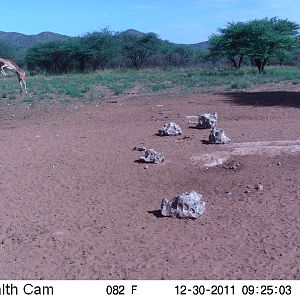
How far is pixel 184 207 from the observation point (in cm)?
616

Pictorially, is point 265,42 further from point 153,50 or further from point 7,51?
point 7,51

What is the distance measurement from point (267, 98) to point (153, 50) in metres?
38.3

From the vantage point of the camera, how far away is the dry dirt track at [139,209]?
16.7 feet

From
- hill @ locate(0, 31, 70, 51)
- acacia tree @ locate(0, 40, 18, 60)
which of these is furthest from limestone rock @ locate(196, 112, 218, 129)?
hill @ locate(0, 31, 70, 51)

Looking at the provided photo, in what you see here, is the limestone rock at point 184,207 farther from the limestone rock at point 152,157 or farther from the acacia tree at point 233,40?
the acacia tree at point 233,40

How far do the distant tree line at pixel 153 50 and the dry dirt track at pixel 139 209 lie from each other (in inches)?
1031

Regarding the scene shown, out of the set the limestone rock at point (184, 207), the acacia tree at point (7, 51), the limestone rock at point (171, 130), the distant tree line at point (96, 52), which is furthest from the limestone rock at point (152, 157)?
the acacia tree at point (7, 51)

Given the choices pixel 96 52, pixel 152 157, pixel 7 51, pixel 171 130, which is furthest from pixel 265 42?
pixel 152 157

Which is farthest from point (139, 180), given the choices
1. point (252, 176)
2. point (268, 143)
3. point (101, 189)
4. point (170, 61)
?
point (170, 61)

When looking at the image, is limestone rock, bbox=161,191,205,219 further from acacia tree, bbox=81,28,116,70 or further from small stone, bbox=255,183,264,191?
acacia tree, bbox=81,28,116,70

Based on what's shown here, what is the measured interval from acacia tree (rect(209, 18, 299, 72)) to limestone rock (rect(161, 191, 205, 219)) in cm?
3060

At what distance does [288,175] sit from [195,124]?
17.0 feet
